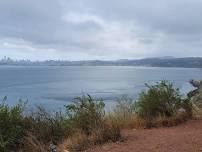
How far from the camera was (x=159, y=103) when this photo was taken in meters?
10.7

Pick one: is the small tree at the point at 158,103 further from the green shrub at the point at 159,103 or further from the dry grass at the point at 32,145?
the dry grass at the point at 32,145

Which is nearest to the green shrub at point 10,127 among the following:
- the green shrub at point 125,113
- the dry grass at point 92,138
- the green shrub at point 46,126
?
the green shrub at point 46,126

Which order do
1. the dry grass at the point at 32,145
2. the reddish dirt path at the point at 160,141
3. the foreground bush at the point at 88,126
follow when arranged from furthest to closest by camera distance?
1. the foreground bush at the point at 88,126
2. the dry grass at the point at 32,145
3. the reddish dirt path at the point at 160,141

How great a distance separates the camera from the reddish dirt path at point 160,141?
6.84m

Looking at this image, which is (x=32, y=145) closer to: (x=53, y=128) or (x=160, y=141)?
(x=53, y=128)

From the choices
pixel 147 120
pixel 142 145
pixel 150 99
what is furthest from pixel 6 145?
pixel 150 99

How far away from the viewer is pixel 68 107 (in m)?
8.98

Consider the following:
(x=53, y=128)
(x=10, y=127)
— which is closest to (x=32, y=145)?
(x=10, y=127)

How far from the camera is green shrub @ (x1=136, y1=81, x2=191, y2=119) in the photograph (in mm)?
10562

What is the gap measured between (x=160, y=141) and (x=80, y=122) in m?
1.89

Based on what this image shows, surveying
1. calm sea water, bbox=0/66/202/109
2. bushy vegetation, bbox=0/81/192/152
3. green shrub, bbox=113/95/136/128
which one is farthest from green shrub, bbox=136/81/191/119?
calm sea water, bbox=0/66/202/109

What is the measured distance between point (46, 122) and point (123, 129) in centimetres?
203

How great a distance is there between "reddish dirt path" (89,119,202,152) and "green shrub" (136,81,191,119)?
1445 mm

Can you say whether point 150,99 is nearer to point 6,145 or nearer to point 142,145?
point 142,145
